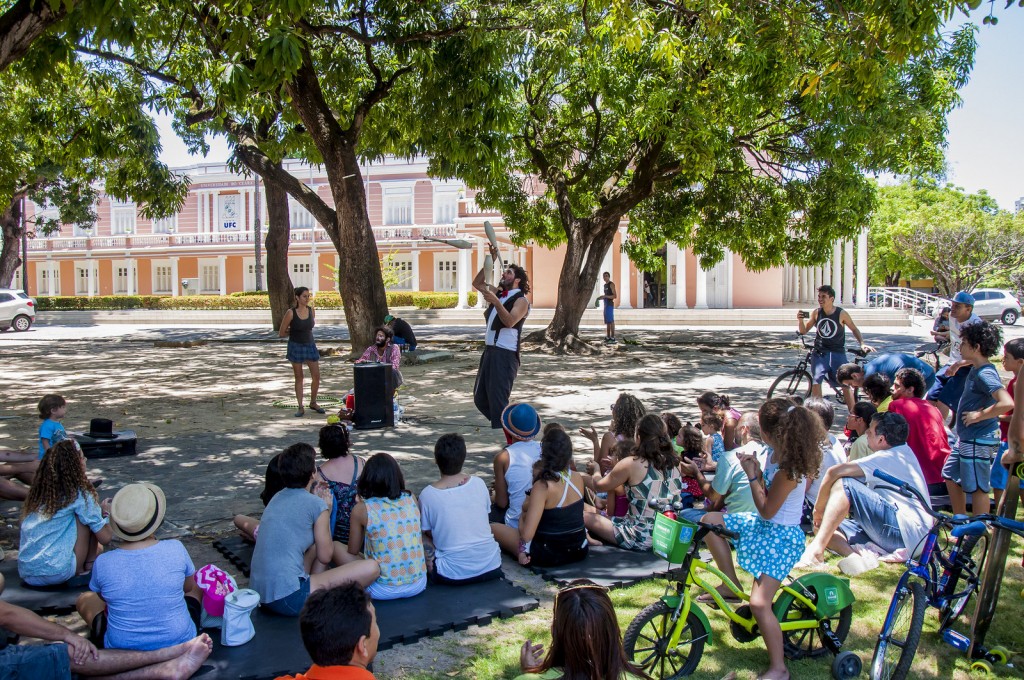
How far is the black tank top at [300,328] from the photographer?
9766 millimetres

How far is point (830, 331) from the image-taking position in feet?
31.2

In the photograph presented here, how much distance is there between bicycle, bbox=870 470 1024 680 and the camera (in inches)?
130

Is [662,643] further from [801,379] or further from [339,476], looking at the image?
[801,379]

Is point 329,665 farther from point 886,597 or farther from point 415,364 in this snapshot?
point 415,364

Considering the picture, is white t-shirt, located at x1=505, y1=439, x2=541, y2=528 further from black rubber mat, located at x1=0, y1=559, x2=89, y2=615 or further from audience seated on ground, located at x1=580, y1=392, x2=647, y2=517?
black rubber mat, located at x1=0, y1=559, x2=89, y2=615

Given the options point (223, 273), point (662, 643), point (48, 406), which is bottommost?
point (662, 643)

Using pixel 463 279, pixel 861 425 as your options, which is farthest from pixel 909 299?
pixel 861 425

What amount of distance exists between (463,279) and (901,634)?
1297 inches

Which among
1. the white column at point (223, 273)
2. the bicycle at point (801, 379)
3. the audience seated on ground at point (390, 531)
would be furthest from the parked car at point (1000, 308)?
the white column at point (223, 273)

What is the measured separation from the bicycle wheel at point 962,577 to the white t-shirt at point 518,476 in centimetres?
236

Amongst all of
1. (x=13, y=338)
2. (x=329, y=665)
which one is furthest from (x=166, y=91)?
(x=329, y=665)

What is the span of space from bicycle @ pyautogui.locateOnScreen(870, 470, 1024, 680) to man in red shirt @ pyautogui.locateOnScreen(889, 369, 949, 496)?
1816 millimetres

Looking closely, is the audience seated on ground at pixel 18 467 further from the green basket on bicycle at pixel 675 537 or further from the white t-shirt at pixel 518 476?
the green basket on bicycle at pixel 675 537

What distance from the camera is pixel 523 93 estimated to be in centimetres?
1784
